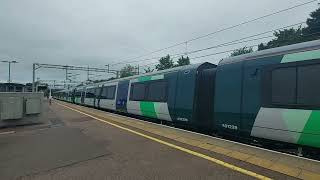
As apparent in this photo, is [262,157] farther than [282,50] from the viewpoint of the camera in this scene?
No

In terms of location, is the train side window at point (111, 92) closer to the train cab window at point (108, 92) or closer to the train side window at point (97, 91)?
the train cab window at point (108, 92)

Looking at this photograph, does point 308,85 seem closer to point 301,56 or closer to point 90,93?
point 301,56

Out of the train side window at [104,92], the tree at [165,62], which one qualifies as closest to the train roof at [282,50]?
the train side window at [104,92]

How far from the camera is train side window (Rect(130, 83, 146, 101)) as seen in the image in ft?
55.0

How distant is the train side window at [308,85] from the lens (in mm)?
6918

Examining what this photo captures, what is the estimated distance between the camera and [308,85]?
7.13m

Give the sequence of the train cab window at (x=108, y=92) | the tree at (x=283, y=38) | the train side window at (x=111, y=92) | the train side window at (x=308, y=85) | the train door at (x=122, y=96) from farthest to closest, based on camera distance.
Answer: the tree at (x=283, y=38) < the train cab window at (x=108, y=92) < the train side window at (x=111, y=92) < the train door at (x=122, y=96) < the train side window at (x=308, y=85)

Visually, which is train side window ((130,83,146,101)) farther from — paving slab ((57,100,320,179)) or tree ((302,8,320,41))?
tree ((302,8,320,41))

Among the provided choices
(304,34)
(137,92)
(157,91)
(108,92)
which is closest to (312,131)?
(157,91)

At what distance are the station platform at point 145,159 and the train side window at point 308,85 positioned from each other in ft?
4.55

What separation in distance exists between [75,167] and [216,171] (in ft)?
9.42

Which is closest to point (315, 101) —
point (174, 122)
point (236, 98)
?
point (236, 98)

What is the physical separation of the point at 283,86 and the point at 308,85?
0.69 meters

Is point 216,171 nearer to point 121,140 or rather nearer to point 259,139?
point 259,139
